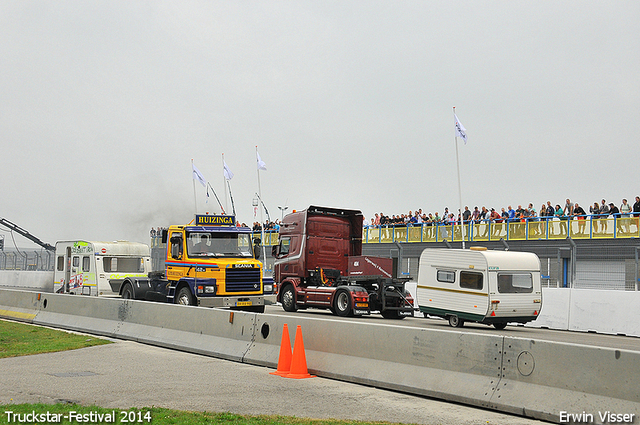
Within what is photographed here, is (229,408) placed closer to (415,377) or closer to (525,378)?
(415,377)

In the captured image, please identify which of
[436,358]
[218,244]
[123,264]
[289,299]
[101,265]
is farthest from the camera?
[123,264]

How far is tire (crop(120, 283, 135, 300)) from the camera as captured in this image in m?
22.6

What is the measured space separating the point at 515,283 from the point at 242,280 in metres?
8.05

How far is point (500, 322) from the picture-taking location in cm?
1891

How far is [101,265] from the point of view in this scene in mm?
26375

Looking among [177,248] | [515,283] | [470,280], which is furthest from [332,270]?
[515,283]

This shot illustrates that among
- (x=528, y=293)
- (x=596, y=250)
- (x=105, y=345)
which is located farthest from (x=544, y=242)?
(x=105, y=345)

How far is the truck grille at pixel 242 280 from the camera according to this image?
64.7ft

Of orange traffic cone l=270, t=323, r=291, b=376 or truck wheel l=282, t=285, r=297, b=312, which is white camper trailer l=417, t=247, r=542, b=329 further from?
orange traffic cone l=270, t=323, r=291, b=376

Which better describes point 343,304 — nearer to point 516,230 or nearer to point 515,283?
point 515,283

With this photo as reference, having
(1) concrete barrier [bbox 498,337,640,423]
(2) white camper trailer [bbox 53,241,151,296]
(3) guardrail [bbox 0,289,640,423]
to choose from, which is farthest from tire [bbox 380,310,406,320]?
(1) concrete barrier [bbox 498,337,640,423]

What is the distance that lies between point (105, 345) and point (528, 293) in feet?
38.9

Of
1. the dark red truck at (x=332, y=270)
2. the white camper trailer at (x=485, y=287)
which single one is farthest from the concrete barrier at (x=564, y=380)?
the dark red truck at (x=332, y=270)

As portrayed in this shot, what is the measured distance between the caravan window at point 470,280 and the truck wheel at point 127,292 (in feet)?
36.0
